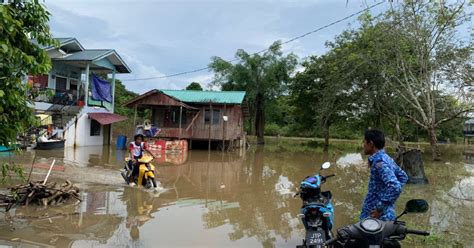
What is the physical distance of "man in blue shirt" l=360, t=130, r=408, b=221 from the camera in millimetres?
3379

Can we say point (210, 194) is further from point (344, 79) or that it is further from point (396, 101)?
point (396, 101)

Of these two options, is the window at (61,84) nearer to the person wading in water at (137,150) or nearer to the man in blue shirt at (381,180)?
the person wading in water at (137,150)

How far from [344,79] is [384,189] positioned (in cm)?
1464

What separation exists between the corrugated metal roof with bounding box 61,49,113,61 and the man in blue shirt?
20889 millimetres

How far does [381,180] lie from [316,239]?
35.0 inches

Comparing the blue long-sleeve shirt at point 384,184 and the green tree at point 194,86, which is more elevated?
the green tree at point 194,86

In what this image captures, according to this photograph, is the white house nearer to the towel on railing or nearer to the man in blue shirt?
the towel on railing

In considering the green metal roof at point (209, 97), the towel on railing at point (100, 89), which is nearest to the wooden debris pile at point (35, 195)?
the green metal roof at point (209, 97)

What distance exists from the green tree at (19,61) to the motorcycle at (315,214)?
10.9 ft

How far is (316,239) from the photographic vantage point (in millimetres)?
3857

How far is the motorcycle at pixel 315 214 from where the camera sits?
3891 millimetres

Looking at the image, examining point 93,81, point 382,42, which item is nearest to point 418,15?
point 382,42

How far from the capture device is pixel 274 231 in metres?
6.46

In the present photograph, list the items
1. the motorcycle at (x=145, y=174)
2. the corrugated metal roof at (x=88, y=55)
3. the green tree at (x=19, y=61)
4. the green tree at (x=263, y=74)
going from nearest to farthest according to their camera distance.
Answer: the green tree at (x=19, y=61), the motorcycle at (x=145, y=174), the corrugated metal roof at (x=88, y=55), the green tree at (x=263, y=74)
